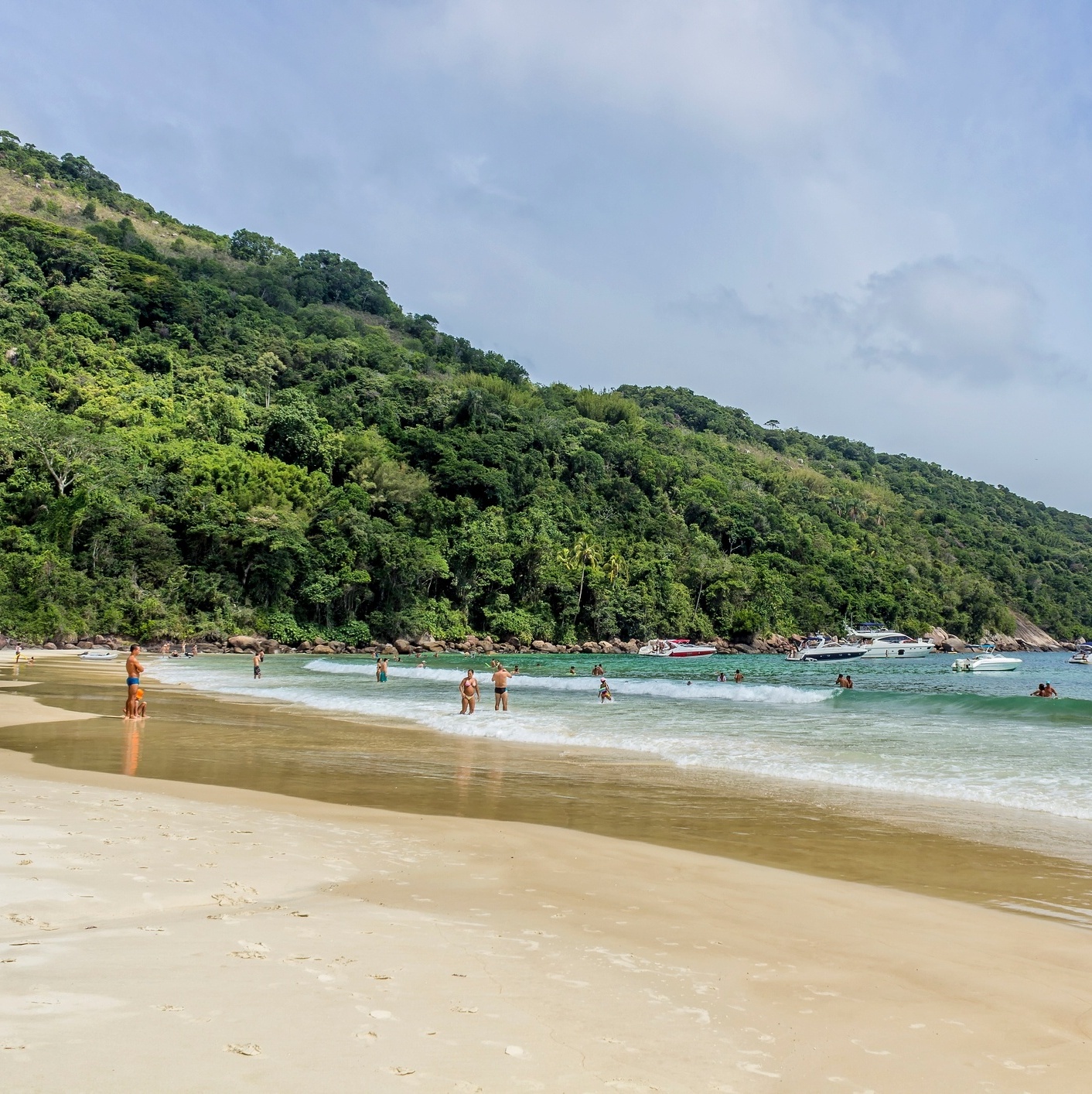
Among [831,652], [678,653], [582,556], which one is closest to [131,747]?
[678,653]

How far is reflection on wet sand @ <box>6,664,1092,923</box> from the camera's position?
321 inches

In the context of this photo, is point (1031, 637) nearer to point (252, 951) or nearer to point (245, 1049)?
point (252, 951)

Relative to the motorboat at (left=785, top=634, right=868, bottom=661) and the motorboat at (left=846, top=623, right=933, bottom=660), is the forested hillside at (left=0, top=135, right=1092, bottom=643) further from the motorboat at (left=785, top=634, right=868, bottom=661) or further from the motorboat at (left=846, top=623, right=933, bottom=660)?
the motorboat at (left=785, top=634, right=868, bottom=661)

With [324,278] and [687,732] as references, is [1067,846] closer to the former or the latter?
[687,732]

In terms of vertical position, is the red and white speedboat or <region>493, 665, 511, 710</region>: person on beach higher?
<region>493, 665, 511, 710</region>: person on beach

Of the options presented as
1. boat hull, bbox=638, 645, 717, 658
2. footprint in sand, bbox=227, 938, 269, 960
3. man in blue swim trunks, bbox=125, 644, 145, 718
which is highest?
footprint in sand, bbox=227, 938, 269, 960

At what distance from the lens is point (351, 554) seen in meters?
62.0

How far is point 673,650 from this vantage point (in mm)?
68438

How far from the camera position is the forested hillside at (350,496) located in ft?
185

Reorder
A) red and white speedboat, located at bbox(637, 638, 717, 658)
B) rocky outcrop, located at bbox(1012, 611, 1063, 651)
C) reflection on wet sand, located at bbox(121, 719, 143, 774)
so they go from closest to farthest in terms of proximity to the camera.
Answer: reflection on wet sand, located at bbox(121, 719, 143, 774)
red and white speedboat, located at bbox(637, 638, 717, 658)
rocky outcrop, located at bbox(1012, 611, 1063, 651)

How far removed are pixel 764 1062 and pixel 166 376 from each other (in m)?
79.2

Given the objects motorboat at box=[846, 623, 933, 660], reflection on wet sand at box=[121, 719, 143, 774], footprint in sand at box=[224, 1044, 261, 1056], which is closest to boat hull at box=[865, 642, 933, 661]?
motorboat at box=[846, 623, 933, 660]

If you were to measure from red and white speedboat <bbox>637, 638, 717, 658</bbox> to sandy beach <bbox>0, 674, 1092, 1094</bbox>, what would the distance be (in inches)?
2415

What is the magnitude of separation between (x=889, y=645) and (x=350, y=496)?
50.6 metres
